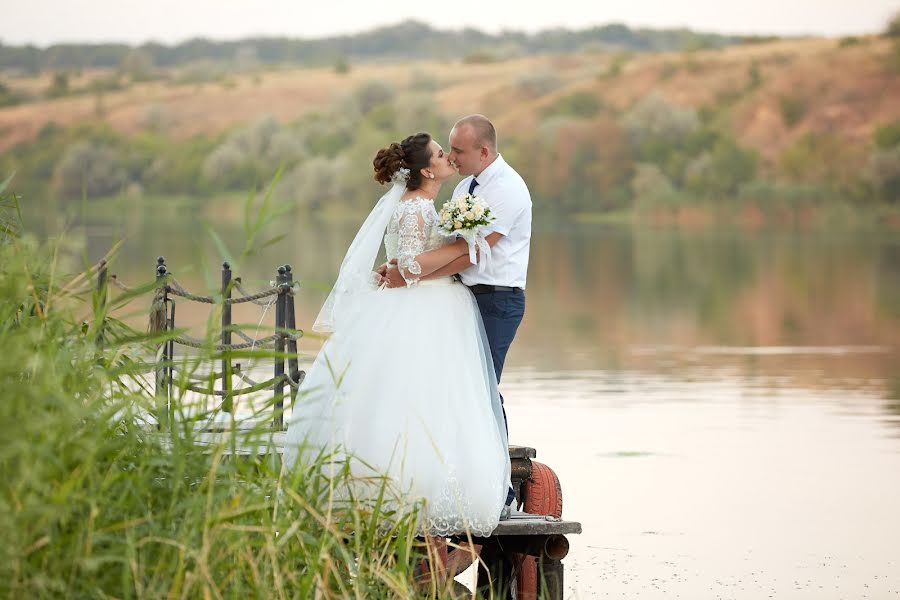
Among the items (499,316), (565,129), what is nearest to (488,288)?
(499,316)

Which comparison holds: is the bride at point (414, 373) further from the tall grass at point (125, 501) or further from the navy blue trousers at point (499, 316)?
the tall grass at point (125, 501)

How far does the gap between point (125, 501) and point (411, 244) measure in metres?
2.26

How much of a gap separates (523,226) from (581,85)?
76649 millimetres

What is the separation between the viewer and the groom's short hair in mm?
6086

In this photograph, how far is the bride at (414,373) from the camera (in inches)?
221

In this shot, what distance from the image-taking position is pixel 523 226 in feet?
20.4

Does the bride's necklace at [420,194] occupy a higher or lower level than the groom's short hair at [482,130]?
lower

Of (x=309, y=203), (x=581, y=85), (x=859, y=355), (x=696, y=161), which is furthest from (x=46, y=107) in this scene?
(x=859, y=355)

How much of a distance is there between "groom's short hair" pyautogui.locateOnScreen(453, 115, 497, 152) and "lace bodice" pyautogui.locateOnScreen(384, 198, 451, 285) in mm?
345

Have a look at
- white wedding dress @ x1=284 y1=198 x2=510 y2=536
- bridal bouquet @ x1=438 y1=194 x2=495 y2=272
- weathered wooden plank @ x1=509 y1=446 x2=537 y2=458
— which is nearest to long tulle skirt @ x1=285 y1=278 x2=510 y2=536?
white wedding dress @ x1=284 y1=198 x2=510 y2=536

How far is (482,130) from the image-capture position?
6.12m

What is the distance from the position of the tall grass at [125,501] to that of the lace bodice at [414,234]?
144 centimetres

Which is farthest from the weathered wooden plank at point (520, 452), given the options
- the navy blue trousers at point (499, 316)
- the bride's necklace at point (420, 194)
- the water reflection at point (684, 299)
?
the bride's necklace at point (420, 194)

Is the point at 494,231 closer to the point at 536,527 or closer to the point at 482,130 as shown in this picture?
the point at 482,130
